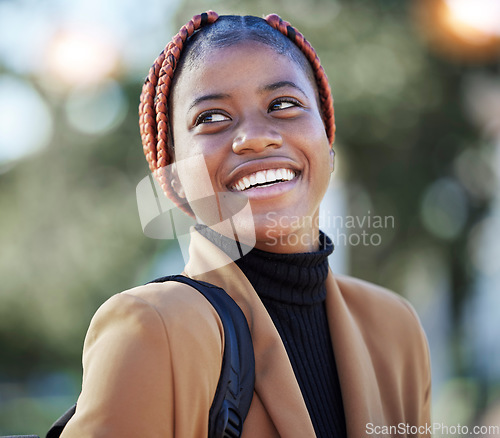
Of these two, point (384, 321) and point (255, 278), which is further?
point (384, 321)

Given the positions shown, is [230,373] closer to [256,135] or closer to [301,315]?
[301,315]

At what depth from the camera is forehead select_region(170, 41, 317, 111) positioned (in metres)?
1.97

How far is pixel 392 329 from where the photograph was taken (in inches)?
94.9

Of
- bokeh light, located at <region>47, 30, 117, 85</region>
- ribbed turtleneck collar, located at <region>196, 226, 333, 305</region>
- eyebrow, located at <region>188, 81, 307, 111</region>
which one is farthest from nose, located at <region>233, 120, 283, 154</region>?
bokeh light, located at <region>47, 30, 117, 85</region>

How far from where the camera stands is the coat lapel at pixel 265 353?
1.73m

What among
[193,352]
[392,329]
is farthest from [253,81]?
[392,329]

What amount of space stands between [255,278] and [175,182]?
49 centimetres

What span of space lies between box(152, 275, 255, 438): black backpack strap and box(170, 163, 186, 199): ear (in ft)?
1.55

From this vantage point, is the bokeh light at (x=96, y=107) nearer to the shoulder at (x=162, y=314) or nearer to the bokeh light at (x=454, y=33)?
the bokeh light at (x=454, y=33)

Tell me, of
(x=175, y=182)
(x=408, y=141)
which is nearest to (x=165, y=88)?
(x=175, y=182)

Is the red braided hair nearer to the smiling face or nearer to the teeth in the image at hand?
the smiling face

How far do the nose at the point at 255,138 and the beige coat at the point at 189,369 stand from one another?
14.7 inches

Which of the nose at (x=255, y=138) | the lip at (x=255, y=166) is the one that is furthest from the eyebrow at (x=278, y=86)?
the lip at (x=255, y=166)

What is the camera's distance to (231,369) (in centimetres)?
166
